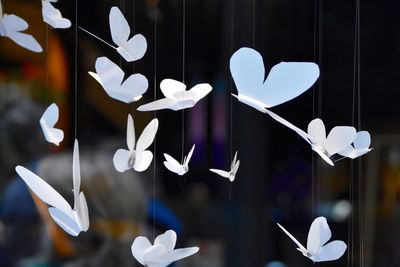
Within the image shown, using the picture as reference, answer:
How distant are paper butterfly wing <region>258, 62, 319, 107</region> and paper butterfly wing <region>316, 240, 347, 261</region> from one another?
0.21m

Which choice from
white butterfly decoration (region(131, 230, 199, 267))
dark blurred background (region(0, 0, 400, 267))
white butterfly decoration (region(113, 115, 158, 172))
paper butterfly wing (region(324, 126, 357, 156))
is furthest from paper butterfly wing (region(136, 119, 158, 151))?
dark blurred background (region(0, 0, 400, 267))

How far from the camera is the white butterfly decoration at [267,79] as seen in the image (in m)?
0.77

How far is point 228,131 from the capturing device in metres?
1.23

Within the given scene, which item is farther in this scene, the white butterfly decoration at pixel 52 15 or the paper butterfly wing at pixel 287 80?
the white butterfly decoration at pixel 52 15

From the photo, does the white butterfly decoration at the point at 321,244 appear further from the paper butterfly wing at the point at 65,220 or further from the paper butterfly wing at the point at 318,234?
the paper butterfly wing at the point at 65,220

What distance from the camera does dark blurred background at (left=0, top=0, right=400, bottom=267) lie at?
1199mm

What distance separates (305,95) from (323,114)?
0.05 metres

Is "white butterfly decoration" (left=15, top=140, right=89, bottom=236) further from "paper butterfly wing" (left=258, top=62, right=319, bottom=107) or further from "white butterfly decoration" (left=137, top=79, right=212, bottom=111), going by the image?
"paper butterfly wing" (left=258, top=62, right=319, bottom=107)

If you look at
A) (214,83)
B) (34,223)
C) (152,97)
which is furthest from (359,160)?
(34,223)

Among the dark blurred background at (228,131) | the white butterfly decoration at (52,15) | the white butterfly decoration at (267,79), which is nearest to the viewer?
the white butterfly decoration at (267,79)

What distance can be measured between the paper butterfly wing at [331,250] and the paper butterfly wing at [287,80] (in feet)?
0.67

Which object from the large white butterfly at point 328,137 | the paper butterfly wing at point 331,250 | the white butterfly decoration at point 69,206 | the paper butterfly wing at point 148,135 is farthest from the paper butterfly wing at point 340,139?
the white butterfly decoration at point 69,206

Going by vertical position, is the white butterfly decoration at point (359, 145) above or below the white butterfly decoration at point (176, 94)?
below

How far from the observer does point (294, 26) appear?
121 cm
